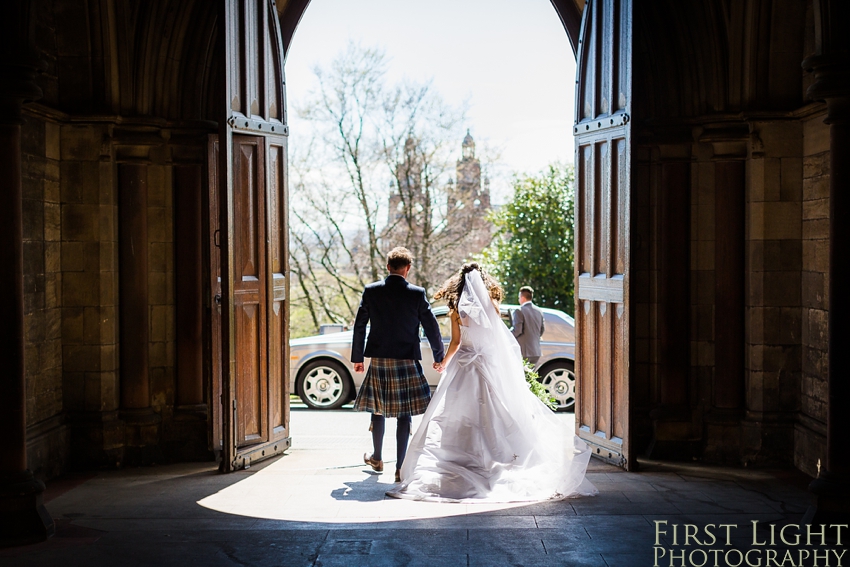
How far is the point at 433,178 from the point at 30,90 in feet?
44.3

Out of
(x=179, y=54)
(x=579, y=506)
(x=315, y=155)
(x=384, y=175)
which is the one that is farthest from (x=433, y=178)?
(x=579, y=506)

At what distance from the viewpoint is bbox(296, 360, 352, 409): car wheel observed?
10578 millimetres

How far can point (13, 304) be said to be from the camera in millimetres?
4871

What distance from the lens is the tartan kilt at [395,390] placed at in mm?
6188

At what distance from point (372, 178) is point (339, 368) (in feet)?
26.5

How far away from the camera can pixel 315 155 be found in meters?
17.8

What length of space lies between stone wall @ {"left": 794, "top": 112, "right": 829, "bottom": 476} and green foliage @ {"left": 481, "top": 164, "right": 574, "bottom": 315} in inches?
368

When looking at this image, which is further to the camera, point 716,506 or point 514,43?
point 514,43

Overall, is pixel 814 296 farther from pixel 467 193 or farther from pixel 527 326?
pixel 467 193

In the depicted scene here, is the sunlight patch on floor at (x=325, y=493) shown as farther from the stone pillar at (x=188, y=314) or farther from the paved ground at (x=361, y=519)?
the stone pillar at (x=188, y=314)

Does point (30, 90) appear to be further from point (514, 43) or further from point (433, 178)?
point (514, 43)

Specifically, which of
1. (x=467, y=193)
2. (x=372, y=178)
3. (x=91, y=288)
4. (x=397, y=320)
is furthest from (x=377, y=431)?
(x=467, y=193)

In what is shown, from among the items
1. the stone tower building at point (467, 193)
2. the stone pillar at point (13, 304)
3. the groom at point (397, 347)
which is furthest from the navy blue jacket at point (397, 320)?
the stone tower building at point (467, 193)

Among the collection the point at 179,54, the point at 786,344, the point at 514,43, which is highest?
the point at 514,43
